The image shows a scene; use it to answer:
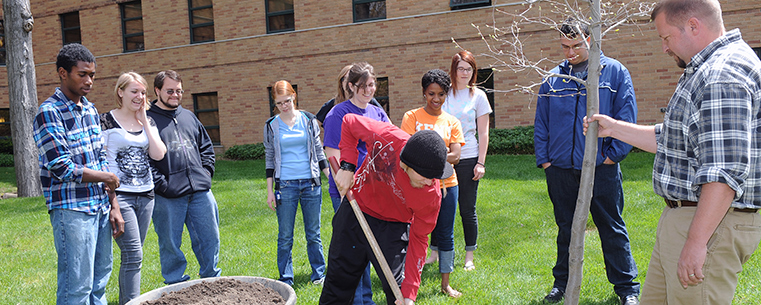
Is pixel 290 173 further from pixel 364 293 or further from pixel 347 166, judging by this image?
pixel 347 166

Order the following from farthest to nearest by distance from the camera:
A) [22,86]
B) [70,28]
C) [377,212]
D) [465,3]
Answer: [70,28] < [465,3] < [22,86] < [377,212]

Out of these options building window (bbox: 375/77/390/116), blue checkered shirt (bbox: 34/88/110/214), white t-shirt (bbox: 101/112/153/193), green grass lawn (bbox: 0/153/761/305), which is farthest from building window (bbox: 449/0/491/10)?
blue checkered shirt (bbox: 34/88/110/214)

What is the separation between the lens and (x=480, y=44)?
13938mm

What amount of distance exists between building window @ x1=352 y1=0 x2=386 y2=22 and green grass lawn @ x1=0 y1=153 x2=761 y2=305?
762 cm

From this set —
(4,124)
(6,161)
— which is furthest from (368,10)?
(4,124)

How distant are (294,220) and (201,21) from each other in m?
15.4

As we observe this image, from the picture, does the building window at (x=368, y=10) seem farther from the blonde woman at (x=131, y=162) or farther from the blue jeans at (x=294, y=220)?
the blonde woman at (x=131, y=162)

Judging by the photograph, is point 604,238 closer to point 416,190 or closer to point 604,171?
point 604,171

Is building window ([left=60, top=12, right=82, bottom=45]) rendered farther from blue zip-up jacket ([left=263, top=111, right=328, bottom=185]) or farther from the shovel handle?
the shovel handle

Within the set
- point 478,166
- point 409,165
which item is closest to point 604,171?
point 478,166

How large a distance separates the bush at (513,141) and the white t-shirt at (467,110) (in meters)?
8.67

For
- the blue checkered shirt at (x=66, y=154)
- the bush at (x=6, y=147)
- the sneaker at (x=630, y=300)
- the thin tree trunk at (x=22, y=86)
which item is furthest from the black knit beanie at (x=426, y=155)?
the bush at (x=6, y=147)

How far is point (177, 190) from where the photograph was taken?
407 centimetres

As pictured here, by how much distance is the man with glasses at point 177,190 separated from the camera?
411 centimetres
